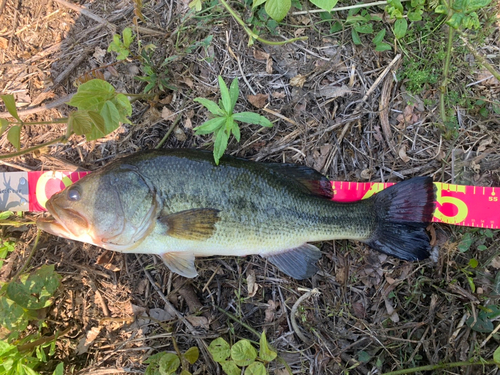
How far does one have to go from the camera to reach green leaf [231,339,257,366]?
9.65 feet

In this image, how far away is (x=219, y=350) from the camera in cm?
309

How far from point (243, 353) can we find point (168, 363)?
735mm

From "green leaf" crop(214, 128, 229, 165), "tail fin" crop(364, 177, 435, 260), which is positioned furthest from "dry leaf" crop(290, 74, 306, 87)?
"tail fin" crop(364, 177, 435, 260)

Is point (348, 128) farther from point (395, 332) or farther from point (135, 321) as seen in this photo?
point (135, 321)

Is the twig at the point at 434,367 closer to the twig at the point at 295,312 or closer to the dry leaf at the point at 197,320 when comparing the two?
the twig at the point at 295,312

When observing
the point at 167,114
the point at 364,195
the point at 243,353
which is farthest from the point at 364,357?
the point at 167,114

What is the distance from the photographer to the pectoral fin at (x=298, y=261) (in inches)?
130

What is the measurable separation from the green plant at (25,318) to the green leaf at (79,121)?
1.56 m

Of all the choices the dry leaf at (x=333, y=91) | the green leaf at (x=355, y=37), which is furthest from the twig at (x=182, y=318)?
the green leaf at (x=355, y=37)

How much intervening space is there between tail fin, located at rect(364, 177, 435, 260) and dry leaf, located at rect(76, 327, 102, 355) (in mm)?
3071

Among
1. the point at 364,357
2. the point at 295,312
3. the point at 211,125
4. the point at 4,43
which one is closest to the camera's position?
the point at 211,125

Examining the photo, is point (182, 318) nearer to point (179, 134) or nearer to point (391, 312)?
point (179, 134)

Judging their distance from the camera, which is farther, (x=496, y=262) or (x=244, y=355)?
(x=496, y=262)

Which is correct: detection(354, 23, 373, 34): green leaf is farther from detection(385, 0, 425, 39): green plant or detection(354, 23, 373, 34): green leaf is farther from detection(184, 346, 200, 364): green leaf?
detection(184, 346, 200, 364): green leaf
